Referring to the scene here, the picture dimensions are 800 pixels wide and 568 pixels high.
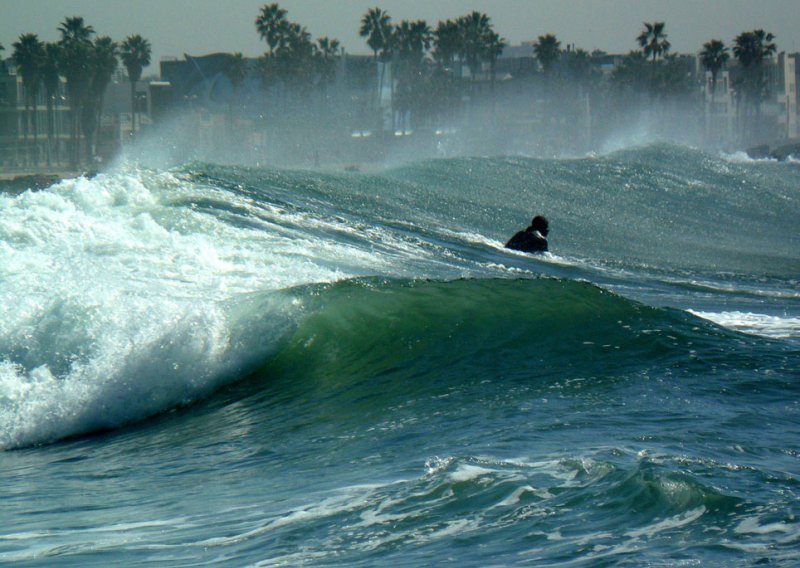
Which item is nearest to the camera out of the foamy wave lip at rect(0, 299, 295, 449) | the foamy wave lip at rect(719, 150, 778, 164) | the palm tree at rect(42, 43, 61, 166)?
the foamy wave lip at rect(0, 299, 295, 449)

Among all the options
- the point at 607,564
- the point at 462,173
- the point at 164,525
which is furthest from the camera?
the point at 462,173

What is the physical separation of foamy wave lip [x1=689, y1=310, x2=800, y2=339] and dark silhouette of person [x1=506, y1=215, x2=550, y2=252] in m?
5.35

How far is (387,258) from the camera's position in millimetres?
17141

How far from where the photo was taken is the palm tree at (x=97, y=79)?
75938mm

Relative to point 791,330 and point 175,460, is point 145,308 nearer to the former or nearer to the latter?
point 175,460

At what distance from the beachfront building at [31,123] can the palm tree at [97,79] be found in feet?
5.83

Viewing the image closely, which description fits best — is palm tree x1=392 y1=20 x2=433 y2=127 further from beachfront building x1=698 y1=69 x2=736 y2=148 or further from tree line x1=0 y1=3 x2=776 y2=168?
beachfront building x1=698 y1=69 x2=736 y2=148

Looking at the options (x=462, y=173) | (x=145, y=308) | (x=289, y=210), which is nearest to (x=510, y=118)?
(x=462, y=173)

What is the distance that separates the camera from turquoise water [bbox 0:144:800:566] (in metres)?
5.55

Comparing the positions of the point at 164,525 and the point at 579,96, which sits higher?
the point at 579,96

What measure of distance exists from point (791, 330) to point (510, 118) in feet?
319

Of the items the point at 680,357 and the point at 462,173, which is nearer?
the point at 680,357

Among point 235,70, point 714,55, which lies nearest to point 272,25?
point 235,70

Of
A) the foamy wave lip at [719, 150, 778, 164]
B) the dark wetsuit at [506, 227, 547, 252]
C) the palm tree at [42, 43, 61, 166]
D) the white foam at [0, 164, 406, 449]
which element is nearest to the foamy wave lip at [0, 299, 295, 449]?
the white foam at [0, 164, 406, 449]
